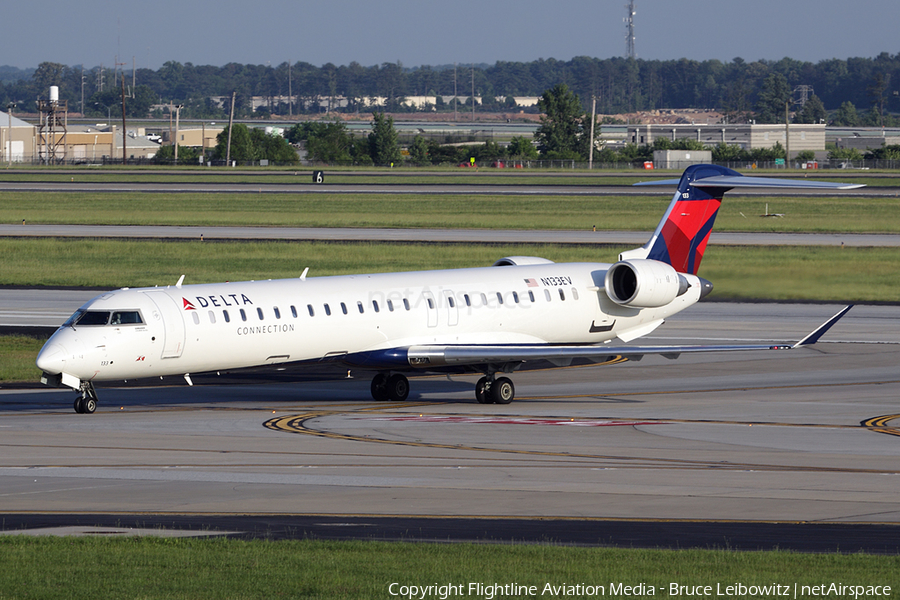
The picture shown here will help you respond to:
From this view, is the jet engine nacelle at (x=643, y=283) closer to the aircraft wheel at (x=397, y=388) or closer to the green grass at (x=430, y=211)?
the aircraft wheel at (x=397, y=388)

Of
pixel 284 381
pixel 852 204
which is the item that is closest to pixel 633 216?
pixel 852 204

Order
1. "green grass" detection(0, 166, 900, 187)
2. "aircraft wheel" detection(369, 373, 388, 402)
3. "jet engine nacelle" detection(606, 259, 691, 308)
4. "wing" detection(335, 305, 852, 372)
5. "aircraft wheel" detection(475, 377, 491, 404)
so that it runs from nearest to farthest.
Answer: "wing" detection(335, 305, 852, 372), "aircraft wheel" detection(475, 377, 491, 404), "aircraft wheel" detection(369, 373, 388, 402), "jet engine nacelle" detection(606, 259, 691, 308), "green grass" detection(0, 166, 900, 187)

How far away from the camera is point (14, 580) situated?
13.9 meters

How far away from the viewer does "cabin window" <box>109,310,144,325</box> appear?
26.3 metres

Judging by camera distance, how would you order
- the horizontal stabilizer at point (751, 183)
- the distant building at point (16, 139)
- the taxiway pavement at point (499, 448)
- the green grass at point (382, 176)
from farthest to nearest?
1. the distant building at point (16, 139)
2. the green grass at point (382, 176)
3. the horizontal stabilizer at point (751, 183)
4. the taxiway pavement at point (499, 448)

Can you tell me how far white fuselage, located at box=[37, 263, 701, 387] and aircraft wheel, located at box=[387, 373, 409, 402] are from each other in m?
1.46

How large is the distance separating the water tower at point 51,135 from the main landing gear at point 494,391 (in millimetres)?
156420

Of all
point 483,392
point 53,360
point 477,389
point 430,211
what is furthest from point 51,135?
point 53,360

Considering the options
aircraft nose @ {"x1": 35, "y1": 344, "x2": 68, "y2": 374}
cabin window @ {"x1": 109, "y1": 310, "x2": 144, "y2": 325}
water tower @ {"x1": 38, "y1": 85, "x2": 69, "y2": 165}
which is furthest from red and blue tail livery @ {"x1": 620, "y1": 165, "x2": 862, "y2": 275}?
water tower @ {"x1": 38, "y1": 85, "x2": 69, "y2": 165}

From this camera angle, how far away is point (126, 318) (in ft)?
86.6

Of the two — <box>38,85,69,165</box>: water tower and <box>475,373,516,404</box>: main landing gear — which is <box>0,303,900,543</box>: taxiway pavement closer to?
<box>475,373,516,404</box>: main landing gear

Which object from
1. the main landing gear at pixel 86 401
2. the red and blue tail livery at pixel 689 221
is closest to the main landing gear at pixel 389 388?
the main landing gear at pixel 86 401

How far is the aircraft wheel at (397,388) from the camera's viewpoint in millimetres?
31125

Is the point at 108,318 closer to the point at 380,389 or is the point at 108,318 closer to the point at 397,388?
the point at 380,389
